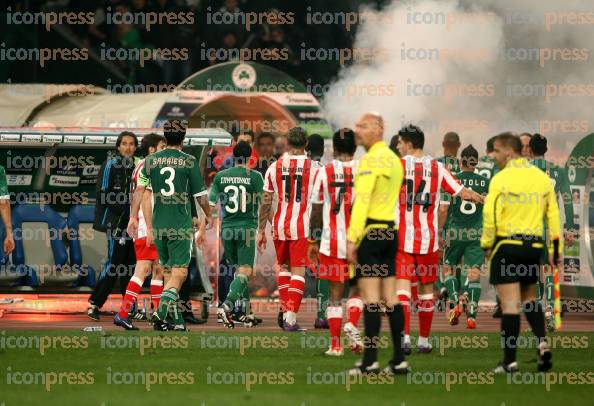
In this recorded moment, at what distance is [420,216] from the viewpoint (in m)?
14.8

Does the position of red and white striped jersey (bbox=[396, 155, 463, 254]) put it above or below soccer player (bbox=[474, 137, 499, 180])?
below

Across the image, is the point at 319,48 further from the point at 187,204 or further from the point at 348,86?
the point at 187,204

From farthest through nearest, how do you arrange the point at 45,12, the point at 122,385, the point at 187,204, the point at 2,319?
the point at 45,12 < the point at 2,319 < the point at 187,204 < the point at 122,385

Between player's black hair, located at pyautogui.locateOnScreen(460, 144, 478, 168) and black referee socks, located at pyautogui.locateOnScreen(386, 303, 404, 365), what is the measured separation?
18.6 ft

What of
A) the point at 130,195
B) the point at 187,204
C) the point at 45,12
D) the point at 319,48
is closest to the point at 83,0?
the point at 45,12

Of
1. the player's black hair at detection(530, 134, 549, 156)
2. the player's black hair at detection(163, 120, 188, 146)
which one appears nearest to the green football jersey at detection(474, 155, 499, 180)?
the player's black hair at detection(530, 134, 549, 156)

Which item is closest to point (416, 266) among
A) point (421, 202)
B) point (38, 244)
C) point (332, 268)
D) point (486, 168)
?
point (421, 202)

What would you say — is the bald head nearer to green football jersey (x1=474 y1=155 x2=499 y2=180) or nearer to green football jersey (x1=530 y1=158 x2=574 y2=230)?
green football jersey (x1=530 y1=158 x2=574 y2=230)

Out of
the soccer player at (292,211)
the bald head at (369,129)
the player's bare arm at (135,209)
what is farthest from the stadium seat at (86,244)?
the bald head at (369,129)

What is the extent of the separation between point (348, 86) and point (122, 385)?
1557cm

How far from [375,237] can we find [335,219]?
2.69 m

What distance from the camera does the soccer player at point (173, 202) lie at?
16125 mm

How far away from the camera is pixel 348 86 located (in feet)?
88.4

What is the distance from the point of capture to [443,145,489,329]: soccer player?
715 inches
